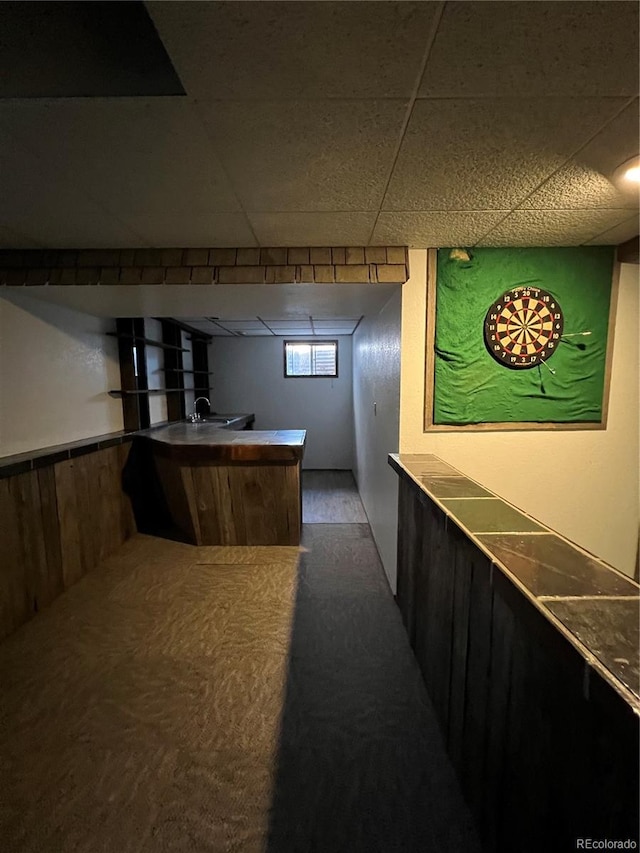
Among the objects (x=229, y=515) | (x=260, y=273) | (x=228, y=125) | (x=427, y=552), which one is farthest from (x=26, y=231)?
(x=427, y=552)

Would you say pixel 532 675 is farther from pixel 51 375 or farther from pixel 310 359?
pixel 310 359

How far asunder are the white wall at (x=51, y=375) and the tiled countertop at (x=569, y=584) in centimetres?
292

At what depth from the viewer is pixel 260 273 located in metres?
→ 2.26

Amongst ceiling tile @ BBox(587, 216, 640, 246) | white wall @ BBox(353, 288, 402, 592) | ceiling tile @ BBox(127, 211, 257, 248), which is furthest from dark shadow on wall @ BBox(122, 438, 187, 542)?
ceiling tile @ BBox(587, 216, 640, 246)

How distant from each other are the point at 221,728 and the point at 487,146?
251cm

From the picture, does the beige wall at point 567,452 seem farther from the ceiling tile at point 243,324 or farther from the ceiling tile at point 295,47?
the ceiling tile at point 243,324

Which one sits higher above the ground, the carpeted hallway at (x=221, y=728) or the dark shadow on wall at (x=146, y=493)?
the dark shadow on wall at (x=146, y=493)

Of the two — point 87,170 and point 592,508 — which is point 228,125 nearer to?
point 87,170

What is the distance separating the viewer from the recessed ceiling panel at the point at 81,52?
2.80ft

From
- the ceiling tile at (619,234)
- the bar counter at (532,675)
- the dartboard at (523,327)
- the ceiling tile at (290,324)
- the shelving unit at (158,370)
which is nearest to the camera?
the bar counter at (532,675)

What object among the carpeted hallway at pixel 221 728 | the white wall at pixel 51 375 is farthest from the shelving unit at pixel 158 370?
the carpeted hallway at pixel 221 728

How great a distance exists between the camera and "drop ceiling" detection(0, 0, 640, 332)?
0.83 meters

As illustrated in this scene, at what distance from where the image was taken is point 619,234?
205 cm

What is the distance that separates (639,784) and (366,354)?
12.6 feet
